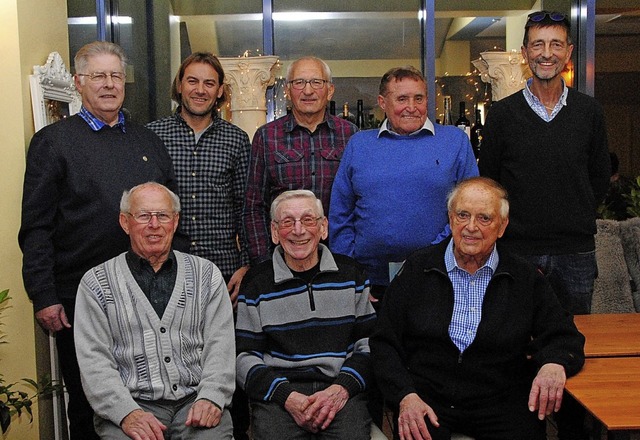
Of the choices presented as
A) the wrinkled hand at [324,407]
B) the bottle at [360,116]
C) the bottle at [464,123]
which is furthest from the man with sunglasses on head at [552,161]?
the bottle at [360,116]

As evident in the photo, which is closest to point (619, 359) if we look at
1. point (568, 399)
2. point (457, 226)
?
point (568, 399)

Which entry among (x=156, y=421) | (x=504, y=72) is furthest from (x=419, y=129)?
(x=504, y=72)

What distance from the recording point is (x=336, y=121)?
3236 millimetres

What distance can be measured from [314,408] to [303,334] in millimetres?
281

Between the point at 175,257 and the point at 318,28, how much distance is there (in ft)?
11.9

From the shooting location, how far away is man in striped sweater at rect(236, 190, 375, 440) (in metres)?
2.49

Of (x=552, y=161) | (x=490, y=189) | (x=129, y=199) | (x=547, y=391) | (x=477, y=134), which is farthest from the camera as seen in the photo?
(x=477, y=134)

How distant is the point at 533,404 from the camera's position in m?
2.24

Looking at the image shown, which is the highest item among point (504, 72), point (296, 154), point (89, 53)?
point (504, 72)

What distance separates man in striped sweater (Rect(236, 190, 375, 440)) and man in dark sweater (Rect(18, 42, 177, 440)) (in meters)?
0.61

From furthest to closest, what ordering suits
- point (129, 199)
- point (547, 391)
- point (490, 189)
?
point (129, 199) < point (490, 189) < point (547, 391)

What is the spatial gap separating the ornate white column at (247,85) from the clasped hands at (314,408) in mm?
3142

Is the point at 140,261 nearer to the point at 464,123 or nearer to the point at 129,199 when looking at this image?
the point at 129,199

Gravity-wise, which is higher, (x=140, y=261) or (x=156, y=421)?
(x=140, y=261)
